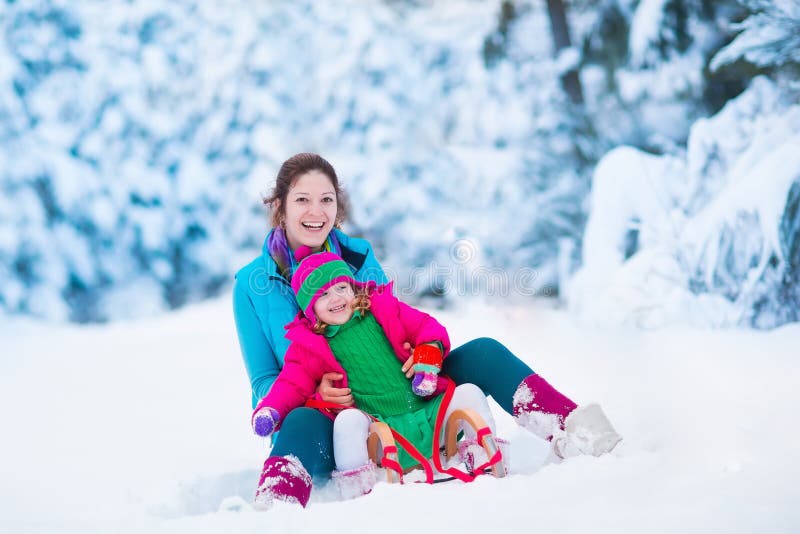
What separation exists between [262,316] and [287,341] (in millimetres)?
91

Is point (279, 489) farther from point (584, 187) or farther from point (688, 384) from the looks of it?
point (584, 187)

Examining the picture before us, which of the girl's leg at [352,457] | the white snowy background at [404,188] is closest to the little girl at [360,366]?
the girl's leg at [352,457]

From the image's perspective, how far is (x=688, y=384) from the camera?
173 centimetres

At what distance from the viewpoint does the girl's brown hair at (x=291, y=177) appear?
1435 mm

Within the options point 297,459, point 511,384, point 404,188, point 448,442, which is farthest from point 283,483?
point 404,188

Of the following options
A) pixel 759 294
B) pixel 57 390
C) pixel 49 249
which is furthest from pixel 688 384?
pixel 49 249

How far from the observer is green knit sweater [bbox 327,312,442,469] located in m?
1.13

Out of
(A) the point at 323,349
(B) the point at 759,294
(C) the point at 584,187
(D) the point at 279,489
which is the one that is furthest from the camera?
(C) the point at 584,187

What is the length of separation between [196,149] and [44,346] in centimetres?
107

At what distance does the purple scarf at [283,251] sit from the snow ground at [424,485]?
0.47 metres

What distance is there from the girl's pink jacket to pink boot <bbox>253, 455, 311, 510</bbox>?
0.13 meters

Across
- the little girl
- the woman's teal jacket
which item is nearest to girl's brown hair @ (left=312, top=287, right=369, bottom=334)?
the little girl

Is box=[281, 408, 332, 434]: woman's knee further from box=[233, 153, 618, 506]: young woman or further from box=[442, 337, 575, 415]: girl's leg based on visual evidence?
box=[442, 337, 575, 415]: girl's leg

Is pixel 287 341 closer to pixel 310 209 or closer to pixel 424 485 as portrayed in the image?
pixel 310 209
